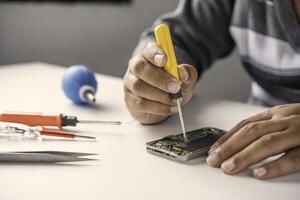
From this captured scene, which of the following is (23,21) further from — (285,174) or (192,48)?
(285,174)

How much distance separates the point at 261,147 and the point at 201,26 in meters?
0.63

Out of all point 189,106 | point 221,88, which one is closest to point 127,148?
point 189,106

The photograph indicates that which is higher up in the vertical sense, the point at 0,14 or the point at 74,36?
the point at 0,14

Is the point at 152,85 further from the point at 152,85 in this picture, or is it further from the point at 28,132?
the point at 28,132

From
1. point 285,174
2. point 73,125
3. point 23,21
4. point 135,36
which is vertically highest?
point 23,21

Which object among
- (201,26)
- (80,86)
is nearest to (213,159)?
(80,86)

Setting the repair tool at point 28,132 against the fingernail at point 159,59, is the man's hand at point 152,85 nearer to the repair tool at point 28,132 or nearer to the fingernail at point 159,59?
the fingernail at point 159,59

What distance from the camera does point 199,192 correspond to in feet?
1.83

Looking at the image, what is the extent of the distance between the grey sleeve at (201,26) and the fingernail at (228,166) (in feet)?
1.90

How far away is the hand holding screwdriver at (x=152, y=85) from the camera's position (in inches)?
28.2

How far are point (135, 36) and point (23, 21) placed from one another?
422mm

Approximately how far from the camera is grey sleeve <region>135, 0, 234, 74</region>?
3.89ft

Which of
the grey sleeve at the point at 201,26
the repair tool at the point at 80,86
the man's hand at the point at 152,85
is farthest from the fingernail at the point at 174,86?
the grey sleeve at the point at 201,26

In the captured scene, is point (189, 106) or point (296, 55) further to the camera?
point (296, 55)
